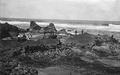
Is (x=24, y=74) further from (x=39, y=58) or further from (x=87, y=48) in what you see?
(x=87, y=48)

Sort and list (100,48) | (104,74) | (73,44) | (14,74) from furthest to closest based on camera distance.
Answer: (73,44), (100,48), (104,74), (14,74)

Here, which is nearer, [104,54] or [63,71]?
[63,71]

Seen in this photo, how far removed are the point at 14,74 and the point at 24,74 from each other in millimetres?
409

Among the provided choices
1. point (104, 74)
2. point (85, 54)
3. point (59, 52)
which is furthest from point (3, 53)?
point (104, 74)

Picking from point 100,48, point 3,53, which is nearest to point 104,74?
point 100,48

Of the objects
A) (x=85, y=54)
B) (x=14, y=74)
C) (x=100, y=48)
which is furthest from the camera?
(x=100, y=48)

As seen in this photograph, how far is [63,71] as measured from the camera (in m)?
9.16

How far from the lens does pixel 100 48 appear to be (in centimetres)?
1320

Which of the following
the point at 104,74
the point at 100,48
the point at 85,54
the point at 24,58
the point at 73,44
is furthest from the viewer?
the point at 73,44

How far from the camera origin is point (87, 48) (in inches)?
543

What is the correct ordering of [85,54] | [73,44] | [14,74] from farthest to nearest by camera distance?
1. [73,44]
2. [85,54]
3. [14,74]

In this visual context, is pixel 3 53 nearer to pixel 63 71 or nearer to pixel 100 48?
pixel 63 71

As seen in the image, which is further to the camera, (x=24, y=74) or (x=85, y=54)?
(x=85, y=54)

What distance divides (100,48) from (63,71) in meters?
4.95
